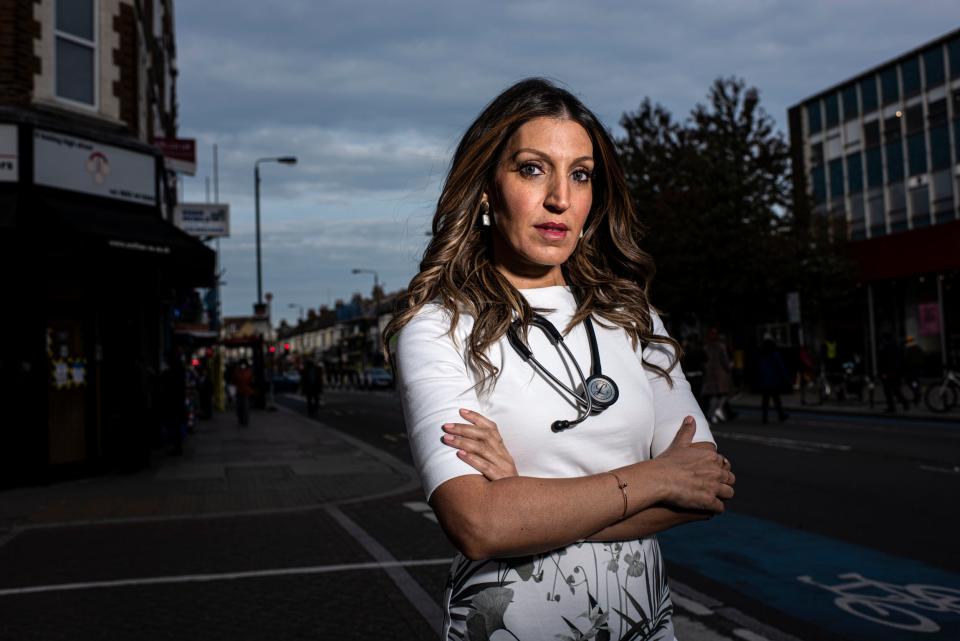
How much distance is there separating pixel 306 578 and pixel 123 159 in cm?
928

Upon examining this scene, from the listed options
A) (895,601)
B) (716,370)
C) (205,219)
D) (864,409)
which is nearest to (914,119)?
(864,409)

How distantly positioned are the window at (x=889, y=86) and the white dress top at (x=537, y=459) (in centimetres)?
4259

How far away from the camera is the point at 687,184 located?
32.6 m

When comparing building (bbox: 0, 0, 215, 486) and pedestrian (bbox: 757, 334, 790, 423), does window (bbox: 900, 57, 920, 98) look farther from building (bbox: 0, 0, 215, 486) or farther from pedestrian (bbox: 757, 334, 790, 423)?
building (bbox: 0, 0, 215, 486)

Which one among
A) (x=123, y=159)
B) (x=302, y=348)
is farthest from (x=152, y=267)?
(x=302, y=348)

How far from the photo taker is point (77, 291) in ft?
41.8

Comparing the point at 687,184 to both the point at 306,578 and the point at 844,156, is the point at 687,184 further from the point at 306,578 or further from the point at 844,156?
the point at 306,578

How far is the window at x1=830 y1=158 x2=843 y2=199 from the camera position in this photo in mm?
43562

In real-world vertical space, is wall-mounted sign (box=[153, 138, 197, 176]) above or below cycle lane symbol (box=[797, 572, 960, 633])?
above

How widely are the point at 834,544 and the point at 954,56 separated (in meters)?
35.3

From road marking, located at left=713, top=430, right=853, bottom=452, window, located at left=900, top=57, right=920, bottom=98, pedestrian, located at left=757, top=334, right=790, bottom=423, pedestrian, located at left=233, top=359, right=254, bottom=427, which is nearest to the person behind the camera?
road marking, located at left=713, top=430, right=853, bottom=452

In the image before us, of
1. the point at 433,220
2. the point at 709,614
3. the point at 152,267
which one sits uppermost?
the point at 152,267

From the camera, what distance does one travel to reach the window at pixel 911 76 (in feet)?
126

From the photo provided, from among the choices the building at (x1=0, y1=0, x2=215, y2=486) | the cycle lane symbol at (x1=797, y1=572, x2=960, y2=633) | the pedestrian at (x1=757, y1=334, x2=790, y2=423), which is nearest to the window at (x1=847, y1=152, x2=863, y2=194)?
the pedestrian at (x1=757, y1=334, x2=790, y2=423)
